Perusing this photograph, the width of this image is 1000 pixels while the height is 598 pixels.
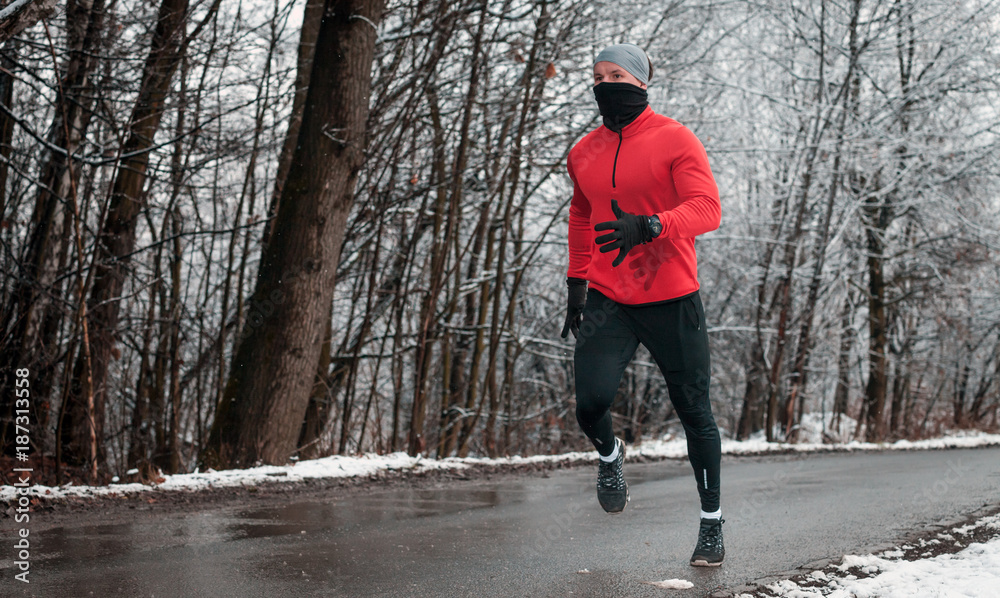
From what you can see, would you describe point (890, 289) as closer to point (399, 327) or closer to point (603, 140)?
point (399, 327)

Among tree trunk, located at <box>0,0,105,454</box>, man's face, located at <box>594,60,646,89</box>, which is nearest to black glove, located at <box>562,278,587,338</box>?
man's face, located at <box>594,60,646,89</box>

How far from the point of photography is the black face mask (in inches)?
153

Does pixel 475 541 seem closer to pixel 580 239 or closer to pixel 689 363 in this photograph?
pixel 689 363

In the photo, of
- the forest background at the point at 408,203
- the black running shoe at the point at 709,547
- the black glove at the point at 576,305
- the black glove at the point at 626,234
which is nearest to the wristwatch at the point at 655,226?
the black glove at the point at 626,234

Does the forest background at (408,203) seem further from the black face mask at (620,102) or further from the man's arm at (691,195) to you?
the man's arm at (691,195)

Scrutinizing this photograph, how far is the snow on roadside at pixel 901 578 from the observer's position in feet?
10.9

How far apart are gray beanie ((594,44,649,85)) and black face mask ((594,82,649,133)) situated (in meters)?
0.08

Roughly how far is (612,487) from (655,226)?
50.0 inches

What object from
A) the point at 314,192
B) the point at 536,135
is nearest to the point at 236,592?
the point at 314,192

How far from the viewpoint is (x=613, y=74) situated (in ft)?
12.8

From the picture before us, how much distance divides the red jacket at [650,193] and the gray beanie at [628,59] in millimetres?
164

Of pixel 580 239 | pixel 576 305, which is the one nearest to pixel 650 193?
pixel 580 239

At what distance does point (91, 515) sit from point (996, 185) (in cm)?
1788

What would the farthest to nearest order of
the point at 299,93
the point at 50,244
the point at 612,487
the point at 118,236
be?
the point at 299,93, the point at 118,236, the point at 50,244, the point at 612,487
